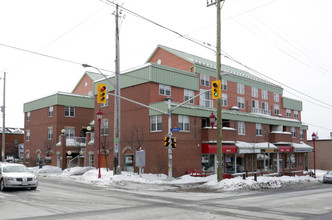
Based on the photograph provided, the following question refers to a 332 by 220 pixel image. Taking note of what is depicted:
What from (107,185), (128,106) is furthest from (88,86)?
(107,185)

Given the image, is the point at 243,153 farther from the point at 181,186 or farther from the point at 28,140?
the point at 28,140

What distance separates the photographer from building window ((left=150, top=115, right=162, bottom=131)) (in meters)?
31.4

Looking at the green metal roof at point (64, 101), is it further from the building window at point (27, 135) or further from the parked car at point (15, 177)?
the parked car at point (15, 177)

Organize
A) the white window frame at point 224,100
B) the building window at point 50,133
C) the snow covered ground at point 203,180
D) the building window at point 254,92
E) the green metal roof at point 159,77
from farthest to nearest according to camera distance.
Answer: the building window at point 254,92 → the building window at point 50,133 → the white window frame at point 224,100 → the green metal roof at point 159,77 → the snow covered ground at point 203,180

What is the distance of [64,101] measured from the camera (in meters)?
46.2

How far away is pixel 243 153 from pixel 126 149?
14014 millimetres

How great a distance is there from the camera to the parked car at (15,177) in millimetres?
18594

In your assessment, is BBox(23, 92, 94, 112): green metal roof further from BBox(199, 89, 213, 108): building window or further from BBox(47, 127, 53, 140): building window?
BBox(199, 89, 213, 108): building window

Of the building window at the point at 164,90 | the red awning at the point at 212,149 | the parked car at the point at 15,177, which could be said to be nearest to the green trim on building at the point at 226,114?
the building window at the point at 164,90

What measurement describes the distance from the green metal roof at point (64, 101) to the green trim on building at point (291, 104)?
3161 cm

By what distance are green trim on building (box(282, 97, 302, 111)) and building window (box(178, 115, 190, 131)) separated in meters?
28.7

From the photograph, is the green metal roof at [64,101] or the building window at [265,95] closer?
the green metal roof at [64,101]

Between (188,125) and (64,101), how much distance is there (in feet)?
70.3

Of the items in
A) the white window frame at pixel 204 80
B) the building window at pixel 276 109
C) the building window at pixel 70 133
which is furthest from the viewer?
the building window at pixel 276 109
